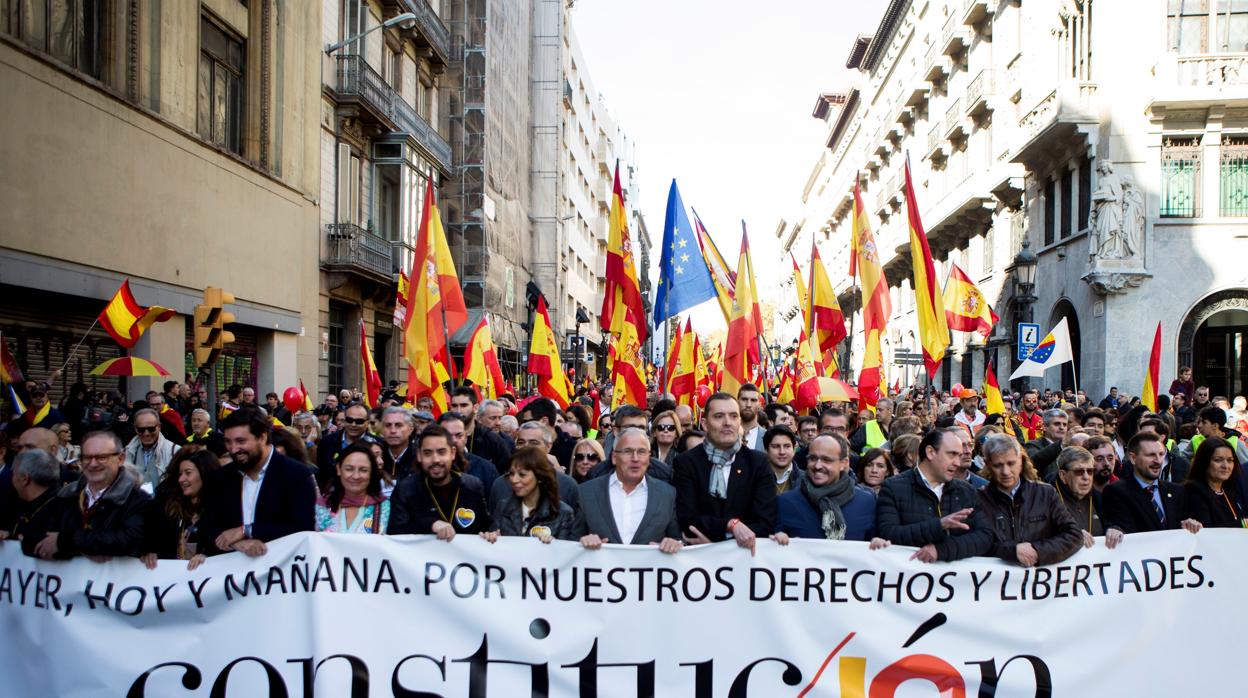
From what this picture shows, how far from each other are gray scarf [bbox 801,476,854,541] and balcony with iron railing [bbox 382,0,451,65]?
2307cm

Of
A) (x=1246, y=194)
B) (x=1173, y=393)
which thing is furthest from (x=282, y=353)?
(x=1246, y=194)

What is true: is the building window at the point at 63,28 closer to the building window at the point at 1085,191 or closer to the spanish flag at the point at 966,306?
the spanish flag at the point at 966,306

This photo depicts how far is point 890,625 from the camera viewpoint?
5.55 meters

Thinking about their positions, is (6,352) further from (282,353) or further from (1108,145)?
(1108,145)

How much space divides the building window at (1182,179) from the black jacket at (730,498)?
2188 cm

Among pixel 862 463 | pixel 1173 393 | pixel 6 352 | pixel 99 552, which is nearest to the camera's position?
pixel 99 552

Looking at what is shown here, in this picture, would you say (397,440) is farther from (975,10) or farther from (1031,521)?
(975,10)

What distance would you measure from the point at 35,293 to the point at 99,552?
10.3 meters

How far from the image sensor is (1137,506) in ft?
20.9

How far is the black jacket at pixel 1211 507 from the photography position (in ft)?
20.9

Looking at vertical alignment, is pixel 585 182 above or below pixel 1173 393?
above

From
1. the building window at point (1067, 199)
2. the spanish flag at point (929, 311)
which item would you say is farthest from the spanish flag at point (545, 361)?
the building window at point (1067, 199)

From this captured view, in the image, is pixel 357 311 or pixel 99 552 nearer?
pixel 99 552

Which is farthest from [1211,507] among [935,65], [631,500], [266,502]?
[935,65]
